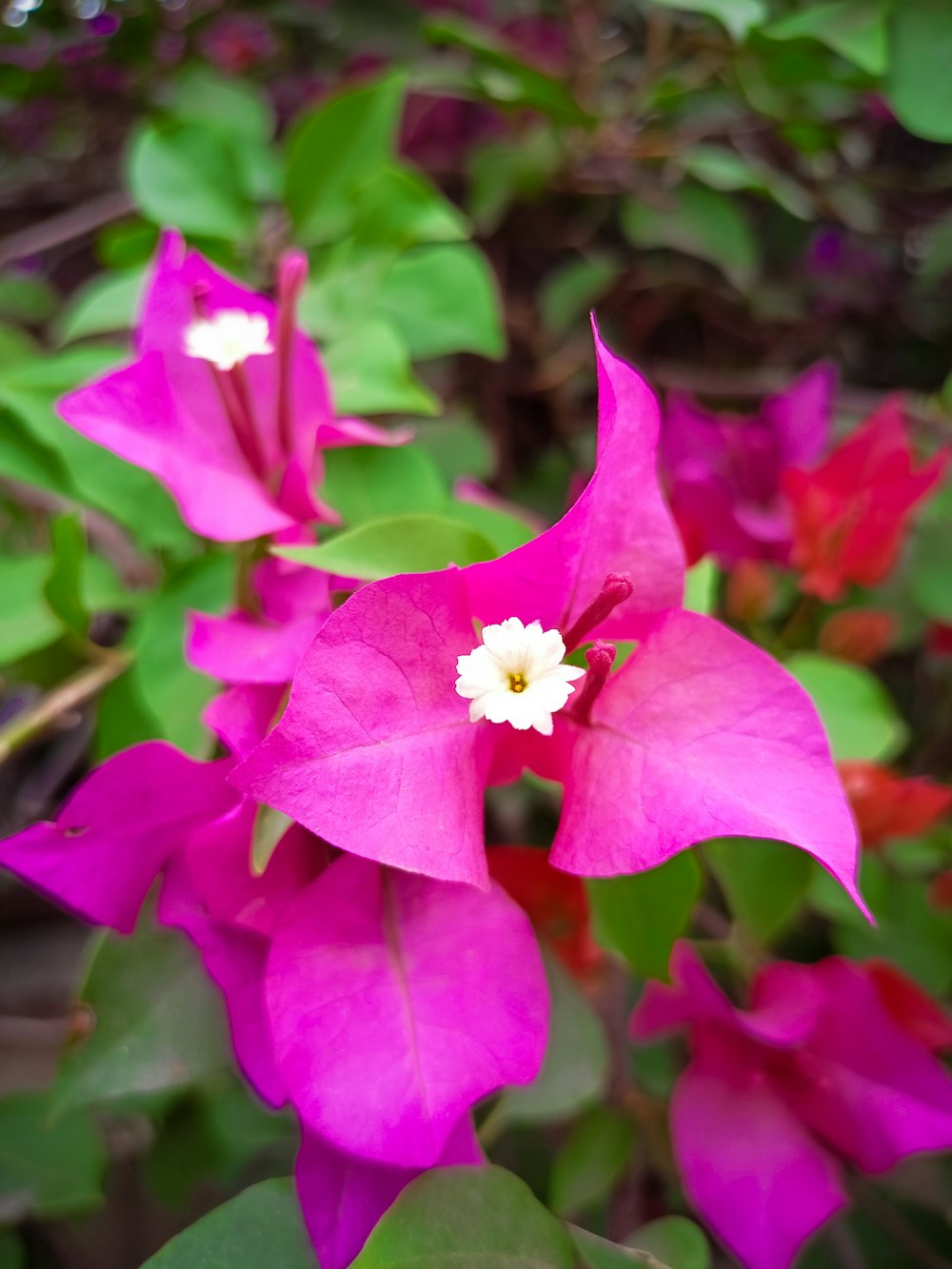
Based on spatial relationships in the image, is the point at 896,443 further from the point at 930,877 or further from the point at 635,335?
the point at 635,335

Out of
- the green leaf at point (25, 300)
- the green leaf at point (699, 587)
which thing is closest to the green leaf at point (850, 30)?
the green leaf at point (699, 587)

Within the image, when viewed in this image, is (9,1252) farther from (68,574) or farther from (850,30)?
(850,30)

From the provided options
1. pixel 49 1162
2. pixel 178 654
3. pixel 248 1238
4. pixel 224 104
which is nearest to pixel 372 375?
pixel 178 654

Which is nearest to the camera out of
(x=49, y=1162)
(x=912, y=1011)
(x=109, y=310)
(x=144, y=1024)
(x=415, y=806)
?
(x=415, y=806)

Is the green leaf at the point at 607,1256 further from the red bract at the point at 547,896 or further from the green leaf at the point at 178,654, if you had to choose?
the green leaf at the point at 178,654

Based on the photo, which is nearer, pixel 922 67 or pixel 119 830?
pixel 119 830
